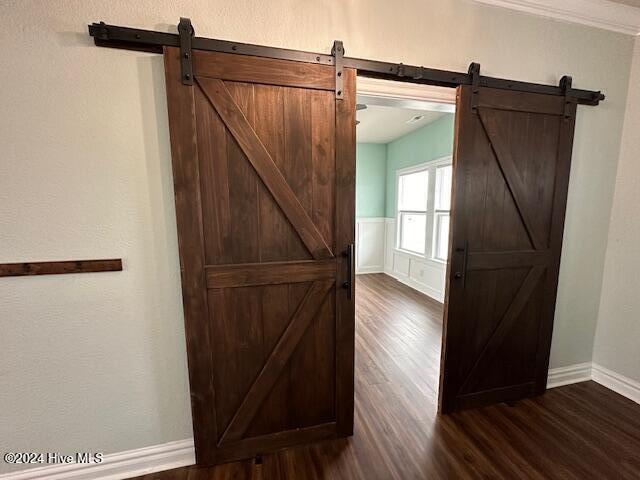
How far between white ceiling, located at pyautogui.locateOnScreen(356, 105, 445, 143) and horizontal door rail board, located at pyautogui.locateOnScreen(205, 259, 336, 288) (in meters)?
2.56

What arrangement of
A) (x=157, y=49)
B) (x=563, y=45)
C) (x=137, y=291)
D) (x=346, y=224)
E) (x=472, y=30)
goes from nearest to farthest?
(x=157, y=49) → (x=137, y=291) → (x=346, y=224) → (x=472, y=30) → (x=563, y=45)

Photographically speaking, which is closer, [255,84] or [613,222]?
[255,84]

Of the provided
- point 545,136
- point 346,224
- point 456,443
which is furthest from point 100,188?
point 545,136

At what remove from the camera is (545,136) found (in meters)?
1.77

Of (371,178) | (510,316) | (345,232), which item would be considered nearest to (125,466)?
(345,232)

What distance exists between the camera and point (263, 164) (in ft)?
4.47

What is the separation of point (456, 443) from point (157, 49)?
2.66m

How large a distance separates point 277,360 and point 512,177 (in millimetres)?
1857

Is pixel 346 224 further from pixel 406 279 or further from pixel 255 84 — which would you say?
pixel 406 279

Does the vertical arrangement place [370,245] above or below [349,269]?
below

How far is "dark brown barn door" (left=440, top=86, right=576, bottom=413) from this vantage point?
1665 mm

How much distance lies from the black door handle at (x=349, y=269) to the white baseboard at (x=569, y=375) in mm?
1889

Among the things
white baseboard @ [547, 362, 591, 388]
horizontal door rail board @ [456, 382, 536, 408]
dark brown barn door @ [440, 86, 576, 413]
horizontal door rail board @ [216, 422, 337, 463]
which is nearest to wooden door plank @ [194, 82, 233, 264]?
horizontal door rail board @ [216, 422, 337, 463]

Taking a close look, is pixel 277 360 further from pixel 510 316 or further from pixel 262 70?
pixel 510 316
